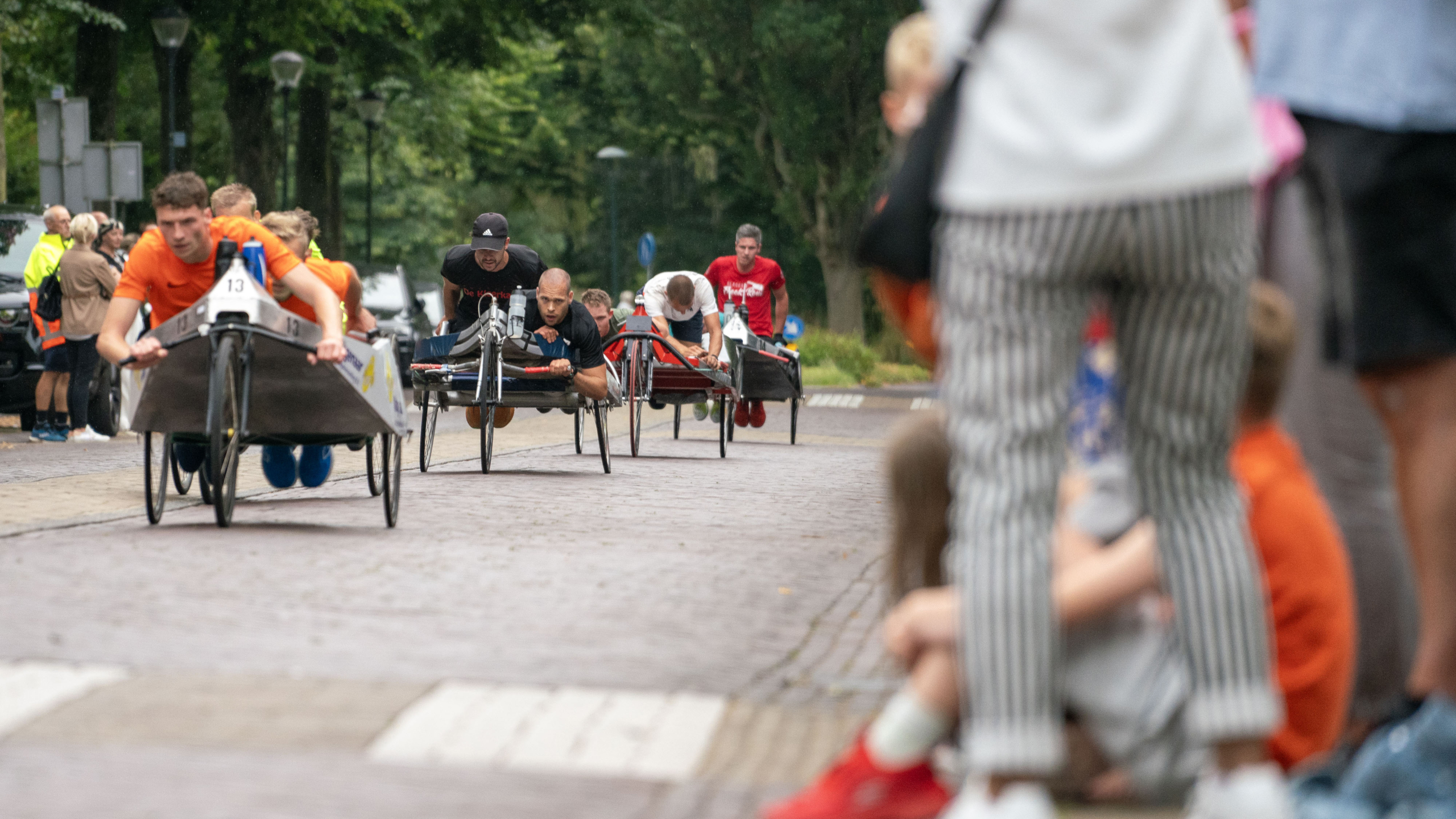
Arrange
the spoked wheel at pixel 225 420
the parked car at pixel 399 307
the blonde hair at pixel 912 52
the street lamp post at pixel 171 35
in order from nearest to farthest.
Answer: the blonde hair at pixel 912 52 < the spoked wheel at pixel 225 420 < the street lamp post at pixel 171 35 < the parked car at pixel 399 307

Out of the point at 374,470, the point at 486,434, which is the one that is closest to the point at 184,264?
the point at 374,470

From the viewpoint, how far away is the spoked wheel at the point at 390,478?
28.8 feet

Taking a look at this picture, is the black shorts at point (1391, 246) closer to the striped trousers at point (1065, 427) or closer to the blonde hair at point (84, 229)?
the striped trousers at point (1065, 427)

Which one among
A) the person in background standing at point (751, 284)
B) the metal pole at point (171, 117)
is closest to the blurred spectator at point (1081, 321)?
the person in background standing at point (751, 284)

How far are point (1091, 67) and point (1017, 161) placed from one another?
19 cm

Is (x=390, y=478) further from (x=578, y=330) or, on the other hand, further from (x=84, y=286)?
(x=84, y=286)

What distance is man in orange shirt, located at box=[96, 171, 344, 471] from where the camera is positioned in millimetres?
8859

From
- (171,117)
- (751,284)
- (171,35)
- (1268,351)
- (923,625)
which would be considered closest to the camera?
(923,625)

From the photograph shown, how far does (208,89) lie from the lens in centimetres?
4156

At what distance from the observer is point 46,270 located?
1698 cm

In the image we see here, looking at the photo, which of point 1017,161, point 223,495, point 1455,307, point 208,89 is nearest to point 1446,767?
point 1455,307

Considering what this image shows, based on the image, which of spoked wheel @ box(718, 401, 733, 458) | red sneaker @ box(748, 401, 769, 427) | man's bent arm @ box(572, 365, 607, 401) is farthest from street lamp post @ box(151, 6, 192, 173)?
man's bent arm @ box(572, 365, 607, 401)

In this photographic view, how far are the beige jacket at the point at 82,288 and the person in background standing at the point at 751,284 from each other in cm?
524

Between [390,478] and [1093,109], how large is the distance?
6.38 meters
